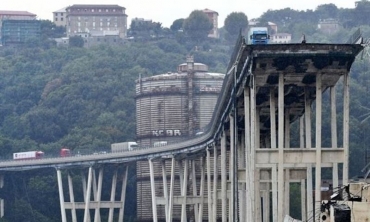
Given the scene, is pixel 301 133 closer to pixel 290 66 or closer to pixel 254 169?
pixel 254 169

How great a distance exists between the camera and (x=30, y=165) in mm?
188500

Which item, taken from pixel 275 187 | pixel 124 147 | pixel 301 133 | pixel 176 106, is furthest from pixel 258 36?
pixel 176 106

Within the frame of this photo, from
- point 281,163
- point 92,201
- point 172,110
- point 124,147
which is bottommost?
point 92,201

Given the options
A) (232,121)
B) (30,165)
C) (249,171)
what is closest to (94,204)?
(30,165)

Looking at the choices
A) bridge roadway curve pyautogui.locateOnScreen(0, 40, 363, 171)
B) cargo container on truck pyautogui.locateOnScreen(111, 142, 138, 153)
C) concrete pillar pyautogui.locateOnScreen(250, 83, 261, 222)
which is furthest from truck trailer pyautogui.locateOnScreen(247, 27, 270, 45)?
cargo container on truck pyautogui.locateOnScreen(111, 142, 138, 153)

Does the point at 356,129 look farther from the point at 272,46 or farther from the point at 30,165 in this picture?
the point at 272,46

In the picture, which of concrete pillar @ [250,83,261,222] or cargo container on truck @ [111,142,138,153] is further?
cargo container on truck @ [111,142,138,153]

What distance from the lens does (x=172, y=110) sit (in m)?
197

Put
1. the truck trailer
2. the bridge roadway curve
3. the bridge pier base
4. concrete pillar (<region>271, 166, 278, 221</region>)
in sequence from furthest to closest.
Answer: the bridge pier base
the truck trailer
concrete pillar (<region>271, 166, 278, 221</region>)
the bridge roadway curve

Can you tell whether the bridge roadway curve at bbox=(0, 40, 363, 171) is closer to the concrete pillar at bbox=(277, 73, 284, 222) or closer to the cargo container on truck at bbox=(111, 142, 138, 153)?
the concrete pillar at bbox=(277, 73, 284, 222)

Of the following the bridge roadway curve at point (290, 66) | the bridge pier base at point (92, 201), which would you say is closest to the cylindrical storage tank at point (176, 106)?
the bridge pier base at point (92, 201)

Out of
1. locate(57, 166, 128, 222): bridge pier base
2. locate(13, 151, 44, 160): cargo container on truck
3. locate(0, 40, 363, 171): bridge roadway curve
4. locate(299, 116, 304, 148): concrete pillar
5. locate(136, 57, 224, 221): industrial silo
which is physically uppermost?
locate(0, 40, 363, 171): bridge roadway curve

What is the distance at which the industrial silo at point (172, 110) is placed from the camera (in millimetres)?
194500

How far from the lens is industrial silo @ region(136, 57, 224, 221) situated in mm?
194500
